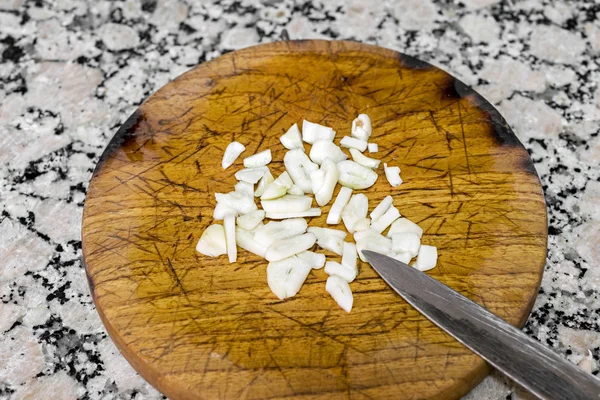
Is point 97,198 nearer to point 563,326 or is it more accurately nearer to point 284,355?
point 284,355

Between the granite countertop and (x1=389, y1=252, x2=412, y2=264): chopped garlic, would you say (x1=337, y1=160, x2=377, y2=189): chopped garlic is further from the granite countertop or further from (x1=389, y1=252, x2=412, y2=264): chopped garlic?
the granite countertop

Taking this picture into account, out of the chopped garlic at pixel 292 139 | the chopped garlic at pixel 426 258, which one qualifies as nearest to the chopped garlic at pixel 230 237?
the chopped garlic at pixel 292 139

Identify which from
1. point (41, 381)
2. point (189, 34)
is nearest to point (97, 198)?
point (41, 381)

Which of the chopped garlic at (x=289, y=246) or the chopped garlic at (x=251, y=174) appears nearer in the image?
the chopped garlic at (x=289, y=246)

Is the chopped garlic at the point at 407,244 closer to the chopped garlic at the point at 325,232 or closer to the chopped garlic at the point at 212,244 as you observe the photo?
the chopped garlic at the point at 325,232

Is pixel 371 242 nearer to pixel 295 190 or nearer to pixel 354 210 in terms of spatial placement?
pixel 354 210

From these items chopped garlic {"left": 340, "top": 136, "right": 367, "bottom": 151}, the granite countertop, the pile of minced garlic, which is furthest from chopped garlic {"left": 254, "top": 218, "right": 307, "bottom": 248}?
the granite countertop
